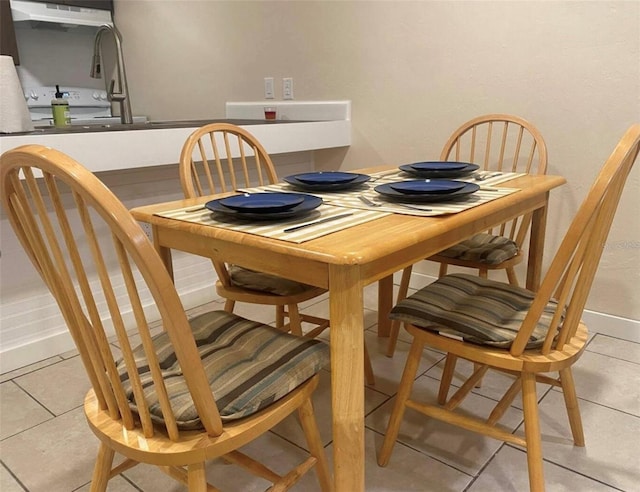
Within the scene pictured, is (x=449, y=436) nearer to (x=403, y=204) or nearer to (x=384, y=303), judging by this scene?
(x=384, y=303)

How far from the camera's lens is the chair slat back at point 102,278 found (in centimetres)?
71

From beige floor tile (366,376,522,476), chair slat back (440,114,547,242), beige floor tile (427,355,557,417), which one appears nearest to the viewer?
beige floor tile (366,376,522,476)

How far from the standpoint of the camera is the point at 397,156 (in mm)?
2734

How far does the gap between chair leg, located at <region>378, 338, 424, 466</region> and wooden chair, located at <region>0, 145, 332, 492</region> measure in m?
0.29

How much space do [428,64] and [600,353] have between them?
1.50 m

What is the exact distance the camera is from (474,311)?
132cm

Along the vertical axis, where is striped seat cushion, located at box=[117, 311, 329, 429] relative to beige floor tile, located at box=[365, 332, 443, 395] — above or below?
above

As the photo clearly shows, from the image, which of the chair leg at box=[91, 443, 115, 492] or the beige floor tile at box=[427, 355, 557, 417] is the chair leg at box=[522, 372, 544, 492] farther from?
the chair leg at box=[91, 443, 115, 492]

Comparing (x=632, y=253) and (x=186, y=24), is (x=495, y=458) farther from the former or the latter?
(x=186, y=24)

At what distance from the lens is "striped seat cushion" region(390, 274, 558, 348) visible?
3.97 ft

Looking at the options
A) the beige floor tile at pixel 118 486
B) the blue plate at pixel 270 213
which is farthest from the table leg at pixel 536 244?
the beige floor tile at pixel 118 486

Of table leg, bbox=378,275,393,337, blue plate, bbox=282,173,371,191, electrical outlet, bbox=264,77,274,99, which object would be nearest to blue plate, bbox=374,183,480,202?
blue plate, bbox=282,173,371,191

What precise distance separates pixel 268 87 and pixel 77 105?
5.92 ft

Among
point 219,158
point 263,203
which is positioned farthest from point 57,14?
point 263,203
